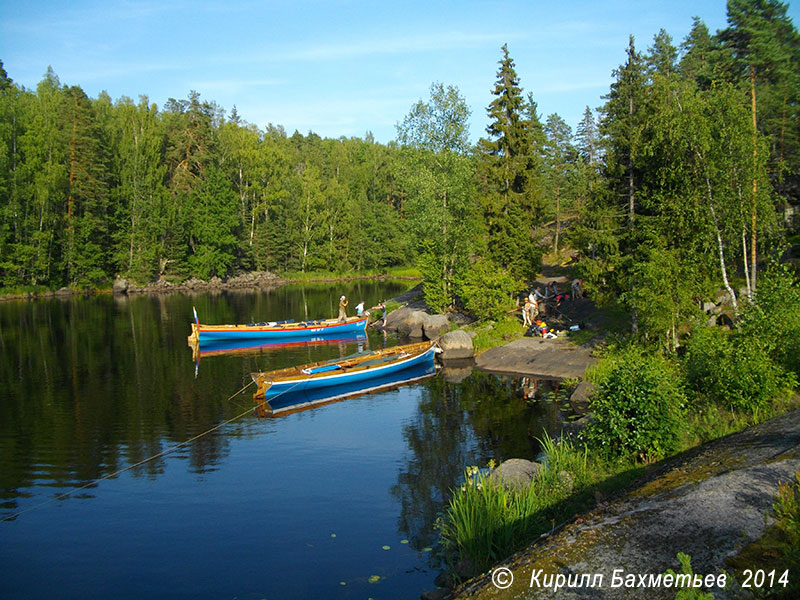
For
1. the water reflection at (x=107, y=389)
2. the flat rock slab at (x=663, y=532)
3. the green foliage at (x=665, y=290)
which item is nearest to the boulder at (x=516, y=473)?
the flat rock slab at (x=663, y=532)

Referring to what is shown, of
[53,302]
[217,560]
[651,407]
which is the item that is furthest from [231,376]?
[53,302]

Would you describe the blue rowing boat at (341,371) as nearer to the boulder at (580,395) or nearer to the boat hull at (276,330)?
the boulder at (580,395)

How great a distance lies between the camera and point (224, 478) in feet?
57.3

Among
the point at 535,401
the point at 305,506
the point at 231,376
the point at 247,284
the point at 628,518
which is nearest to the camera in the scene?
the point at 628,518

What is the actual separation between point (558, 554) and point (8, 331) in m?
46.0

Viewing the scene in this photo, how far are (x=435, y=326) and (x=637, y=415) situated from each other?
26436mm

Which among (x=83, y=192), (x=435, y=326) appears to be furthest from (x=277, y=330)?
(x=83, y=192)

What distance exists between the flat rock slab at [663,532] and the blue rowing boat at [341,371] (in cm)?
1750

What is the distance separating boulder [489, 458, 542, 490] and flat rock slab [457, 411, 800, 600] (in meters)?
3.10

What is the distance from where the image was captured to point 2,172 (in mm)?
67062

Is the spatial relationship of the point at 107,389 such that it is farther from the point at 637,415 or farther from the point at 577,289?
the point at 577,289

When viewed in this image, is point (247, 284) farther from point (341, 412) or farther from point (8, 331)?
point (341, 412)

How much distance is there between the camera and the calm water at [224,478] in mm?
12430

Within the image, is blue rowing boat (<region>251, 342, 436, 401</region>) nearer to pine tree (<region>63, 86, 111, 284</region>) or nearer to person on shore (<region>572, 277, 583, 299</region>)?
person on shore (<region>572, 277, 583, 299</region>)
